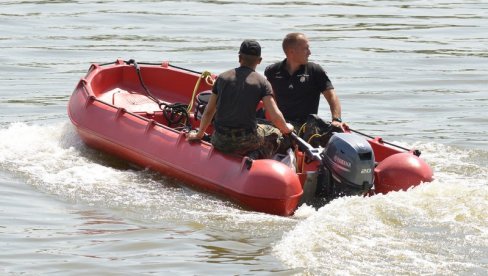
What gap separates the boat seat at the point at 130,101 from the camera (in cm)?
1465

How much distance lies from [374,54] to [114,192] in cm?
926

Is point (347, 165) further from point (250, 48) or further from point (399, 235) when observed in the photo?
point (250, 48)

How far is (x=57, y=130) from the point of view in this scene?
588 inches

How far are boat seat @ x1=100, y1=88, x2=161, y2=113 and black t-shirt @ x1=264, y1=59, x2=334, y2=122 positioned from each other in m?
2.48

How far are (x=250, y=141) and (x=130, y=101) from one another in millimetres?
3383

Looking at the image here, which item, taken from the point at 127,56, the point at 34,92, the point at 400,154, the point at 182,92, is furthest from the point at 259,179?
the point at 127,56

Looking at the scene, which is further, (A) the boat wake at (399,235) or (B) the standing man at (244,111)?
(B) the standing man at (244,111)

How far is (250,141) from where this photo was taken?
11734 mm

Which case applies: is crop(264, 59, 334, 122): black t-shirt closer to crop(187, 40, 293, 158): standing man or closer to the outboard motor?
crop(187, 40, 293, 158): standing man

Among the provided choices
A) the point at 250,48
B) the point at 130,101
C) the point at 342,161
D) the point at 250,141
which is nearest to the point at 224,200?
the point at 250,141

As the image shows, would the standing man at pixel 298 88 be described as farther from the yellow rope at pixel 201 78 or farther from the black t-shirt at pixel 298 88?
the yellow rope at pixel 201 78

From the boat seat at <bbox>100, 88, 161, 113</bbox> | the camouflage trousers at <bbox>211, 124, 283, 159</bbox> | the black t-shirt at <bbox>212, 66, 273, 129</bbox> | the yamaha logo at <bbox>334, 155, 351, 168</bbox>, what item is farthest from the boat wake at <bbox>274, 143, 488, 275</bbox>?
the boat seat at <bbox>100, 88, 161, 113</bbox>

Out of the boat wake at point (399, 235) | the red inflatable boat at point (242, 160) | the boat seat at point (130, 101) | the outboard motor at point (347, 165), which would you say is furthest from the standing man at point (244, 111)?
the boat seat at point (130, 101)

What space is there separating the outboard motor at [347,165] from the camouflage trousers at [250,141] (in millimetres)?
543
